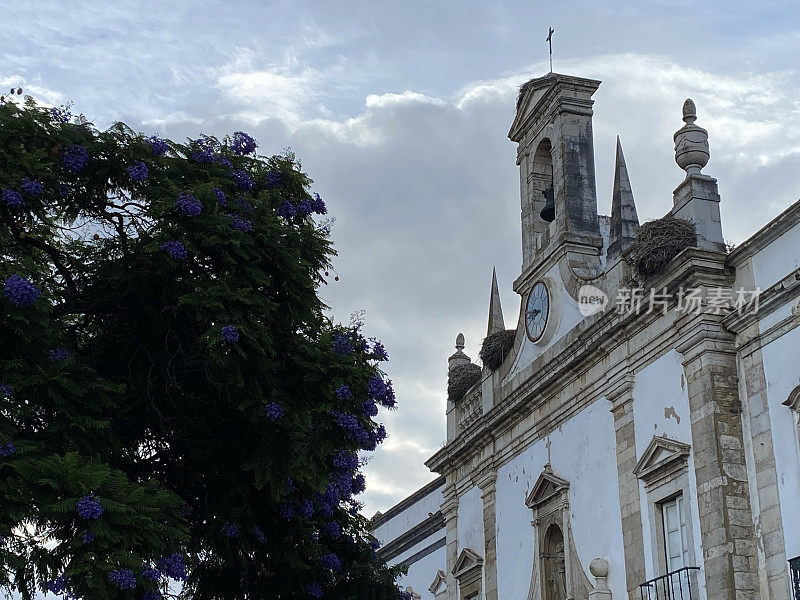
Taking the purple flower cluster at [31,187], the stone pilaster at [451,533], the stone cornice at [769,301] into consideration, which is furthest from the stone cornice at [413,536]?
the purple flower cluster at [31,187]

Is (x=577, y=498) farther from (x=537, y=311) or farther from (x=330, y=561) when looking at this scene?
(x=330, y=561)

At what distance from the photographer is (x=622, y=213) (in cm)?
1570

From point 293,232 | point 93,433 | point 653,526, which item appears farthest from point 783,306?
point 93,433

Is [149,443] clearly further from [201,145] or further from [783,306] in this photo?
[783,306]

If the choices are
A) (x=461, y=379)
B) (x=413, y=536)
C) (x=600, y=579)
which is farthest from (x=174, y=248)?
(x=413, y=536)

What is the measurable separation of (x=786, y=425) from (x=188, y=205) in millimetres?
6106

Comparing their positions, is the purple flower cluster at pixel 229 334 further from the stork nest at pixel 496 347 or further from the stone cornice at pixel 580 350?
the stork nest at pixel 496 347

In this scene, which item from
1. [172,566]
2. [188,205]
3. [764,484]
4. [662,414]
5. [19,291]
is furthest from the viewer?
[662,414]

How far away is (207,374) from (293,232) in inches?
58.4

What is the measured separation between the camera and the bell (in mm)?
18234

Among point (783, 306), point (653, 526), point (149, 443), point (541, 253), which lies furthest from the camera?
point (541, 253)

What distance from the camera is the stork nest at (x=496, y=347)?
735 inches

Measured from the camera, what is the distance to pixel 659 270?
46.5 ft

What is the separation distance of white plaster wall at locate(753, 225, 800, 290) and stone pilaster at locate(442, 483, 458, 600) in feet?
26.7
